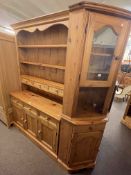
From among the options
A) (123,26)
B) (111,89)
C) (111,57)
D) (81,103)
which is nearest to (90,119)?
(81,103)

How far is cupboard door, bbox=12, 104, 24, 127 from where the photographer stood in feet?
6.78

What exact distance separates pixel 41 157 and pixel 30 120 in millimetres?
668

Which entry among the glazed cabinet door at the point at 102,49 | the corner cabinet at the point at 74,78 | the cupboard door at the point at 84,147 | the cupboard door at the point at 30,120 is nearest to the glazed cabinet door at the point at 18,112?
the corner cabinet at the point at 74,78

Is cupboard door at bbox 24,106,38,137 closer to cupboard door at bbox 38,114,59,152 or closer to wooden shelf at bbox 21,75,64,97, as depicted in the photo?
cupboard door at bbox 38,114,59,152

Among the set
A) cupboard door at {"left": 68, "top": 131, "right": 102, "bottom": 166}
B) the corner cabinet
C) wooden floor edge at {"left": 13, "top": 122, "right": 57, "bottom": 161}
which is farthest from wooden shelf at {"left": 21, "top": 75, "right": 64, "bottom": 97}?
wooden floor edge at {"left": 13, "top": 122, "right": 57, "bottom": 161}

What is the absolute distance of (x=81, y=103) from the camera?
1.55m

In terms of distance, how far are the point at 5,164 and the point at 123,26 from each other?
2.53 meters

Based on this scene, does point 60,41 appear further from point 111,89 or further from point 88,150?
point 88,150

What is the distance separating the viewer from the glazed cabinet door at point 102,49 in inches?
39.8

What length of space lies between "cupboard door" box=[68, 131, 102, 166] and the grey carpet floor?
0.25m

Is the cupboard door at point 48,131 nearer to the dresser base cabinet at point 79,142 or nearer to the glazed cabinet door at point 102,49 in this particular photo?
the dresser base cabinet at point 79,142

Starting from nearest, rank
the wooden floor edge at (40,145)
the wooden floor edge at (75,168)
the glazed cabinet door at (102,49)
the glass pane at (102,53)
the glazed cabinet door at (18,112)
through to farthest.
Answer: the glazed cabinet door at (102,49), the glass pane at (102,53), the wooden floor edge at (75,168), the wooden floor edge at (40,145), the glazed cabinet door at (18,112)

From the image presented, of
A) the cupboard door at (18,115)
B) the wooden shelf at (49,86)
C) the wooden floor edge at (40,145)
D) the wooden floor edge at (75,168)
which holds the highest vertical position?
the wooden shelf at (49,86)

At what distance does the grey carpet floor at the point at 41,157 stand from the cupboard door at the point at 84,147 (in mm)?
247
